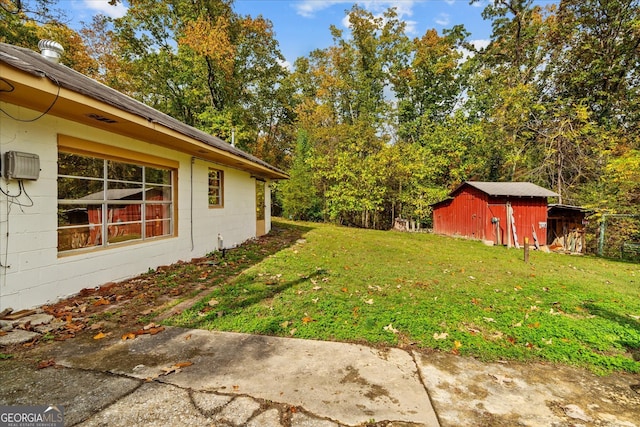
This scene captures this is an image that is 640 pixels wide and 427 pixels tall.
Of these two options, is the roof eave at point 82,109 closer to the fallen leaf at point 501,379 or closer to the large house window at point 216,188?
the large house window at point 216,188

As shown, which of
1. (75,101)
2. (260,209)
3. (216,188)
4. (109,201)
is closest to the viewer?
(75,101)

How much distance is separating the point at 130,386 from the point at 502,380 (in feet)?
9.92

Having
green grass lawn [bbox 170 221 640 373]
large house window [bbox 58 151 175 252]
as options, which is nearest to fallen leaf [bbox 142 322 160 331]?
green grass lawn [bbox 170 221 640 373]

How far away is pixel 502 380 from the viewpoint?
255 cm

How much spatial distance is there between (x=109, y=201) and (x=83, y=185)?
0.46m

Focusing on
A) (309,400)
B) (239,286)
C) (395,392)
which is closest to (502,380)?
(395,392)

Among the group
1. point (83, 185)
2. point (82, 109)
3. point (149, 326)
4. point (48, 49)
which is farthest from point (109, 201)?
point (48, 49)

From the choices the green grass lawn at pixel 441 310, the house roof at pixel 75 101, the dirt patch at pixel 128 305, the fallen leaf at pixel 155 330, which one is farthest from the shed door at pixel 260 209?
the fallen leaf at pixel 155 330

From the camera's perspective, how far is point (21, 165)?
11.8 feet

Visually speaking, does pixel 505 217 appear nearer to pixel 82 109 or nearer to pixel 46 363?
pixel 82 109

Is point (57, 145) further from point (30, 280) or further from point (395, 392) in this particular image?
point (395, 392)

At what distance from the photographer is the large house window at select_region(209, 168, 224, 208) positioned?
8.41 metres

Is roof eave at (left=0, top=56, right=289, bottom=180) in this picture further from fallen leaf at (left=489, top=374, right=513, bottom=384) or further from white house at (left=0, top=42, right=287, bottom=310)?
fallen leaf at (left=489, top=374, right=513, bottom=384)

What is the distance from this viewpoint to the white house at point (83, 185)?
353cm
